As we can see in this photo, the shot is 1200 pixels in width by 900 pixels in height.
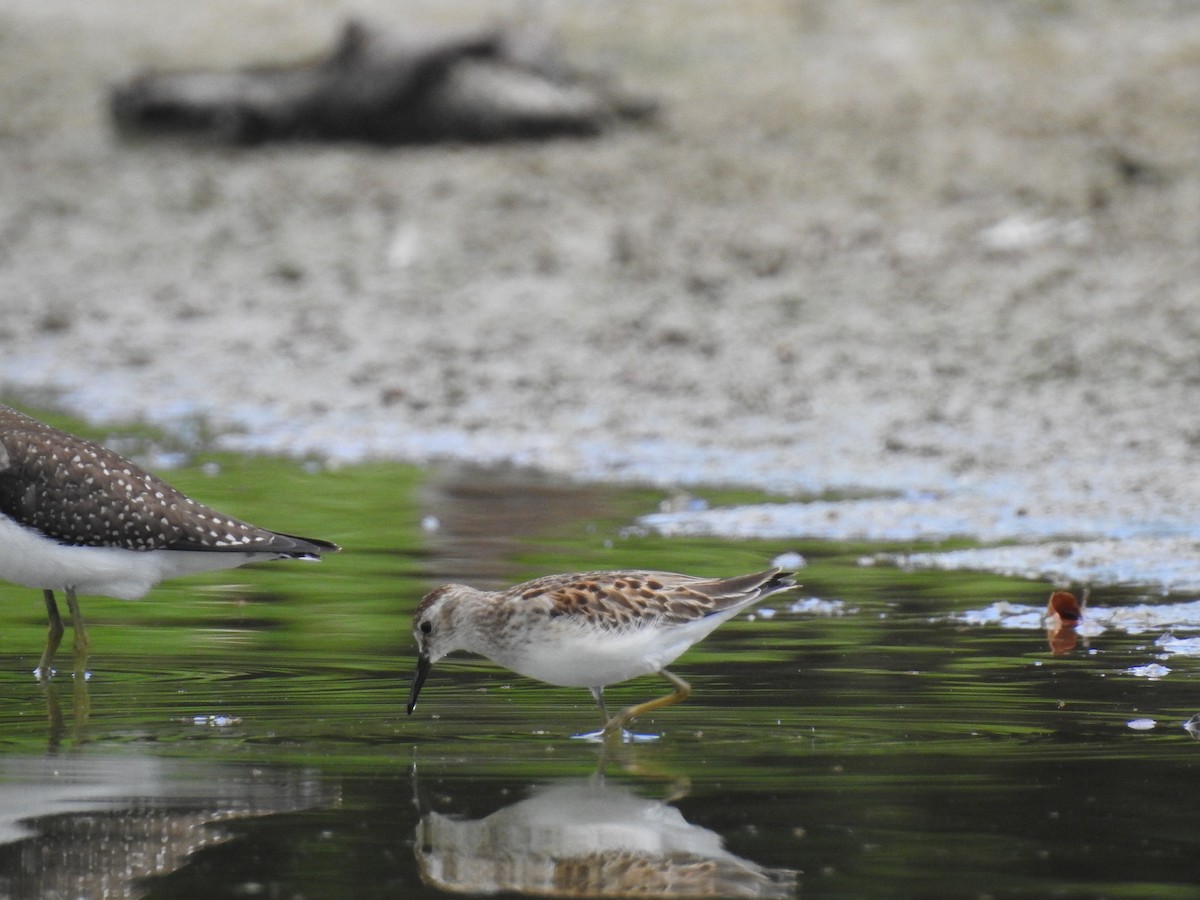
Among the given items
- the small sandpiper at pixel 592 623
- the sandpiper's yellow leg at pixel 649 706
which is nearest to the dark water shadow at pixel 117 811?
the small sandpiper at pixel 592 623

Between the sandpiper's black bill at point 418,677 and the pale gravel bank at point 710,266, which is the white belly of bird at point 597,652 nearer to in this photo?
the sandpiper's black bill at point 418,677

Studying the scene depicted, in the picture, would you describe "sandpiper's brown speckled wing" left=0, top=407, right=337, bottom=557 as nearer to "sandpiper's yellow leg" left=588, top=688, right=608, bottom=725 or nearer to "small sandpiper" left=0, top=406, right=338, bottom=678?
"small sandpiper" left=0, top=406, right=338, bottom=678

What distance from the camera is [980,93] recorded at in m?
18.7

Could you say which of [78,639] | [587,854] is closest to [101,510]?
[78,639]

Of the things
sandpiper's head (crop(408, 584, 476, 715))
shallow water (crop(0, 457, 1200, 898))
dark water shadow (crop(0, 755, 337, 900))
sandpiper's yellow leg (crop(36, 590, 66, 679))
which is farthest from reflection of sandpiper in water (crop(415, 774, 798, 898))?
sandpiper's yellow leg (crop(36, 590, 66, 679))

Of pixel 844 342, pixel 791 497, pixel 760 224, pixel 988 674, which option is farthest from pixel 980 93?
pixel 988 674

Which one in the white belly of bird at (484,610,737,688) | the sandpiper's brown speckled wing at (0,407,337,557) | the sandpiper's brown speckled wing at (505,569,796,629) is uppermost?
the sandpiper's brown speckled wing at (0,407,337,557)

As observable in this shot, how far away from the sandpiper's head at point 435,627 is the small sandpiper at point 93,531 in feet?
4.17

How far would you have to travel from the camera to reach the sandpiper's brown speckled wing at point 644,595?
6.85 m

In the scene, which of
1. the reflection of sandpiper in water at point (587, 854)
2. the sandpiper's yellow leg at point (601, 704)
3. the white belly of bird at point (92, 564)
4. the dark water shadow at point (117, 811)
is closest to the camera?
the reflection of sandpiper in water at point (587, 854)

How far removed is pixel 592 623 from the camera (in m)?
6.82

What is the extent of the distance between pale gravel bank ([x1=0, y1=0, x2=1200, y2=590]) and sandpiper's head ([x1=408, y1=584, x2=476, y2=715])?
11.4 ft

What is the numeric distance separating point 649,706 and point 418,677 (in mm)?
776

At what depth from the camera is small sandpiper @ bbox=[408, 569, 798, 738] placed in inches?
269
